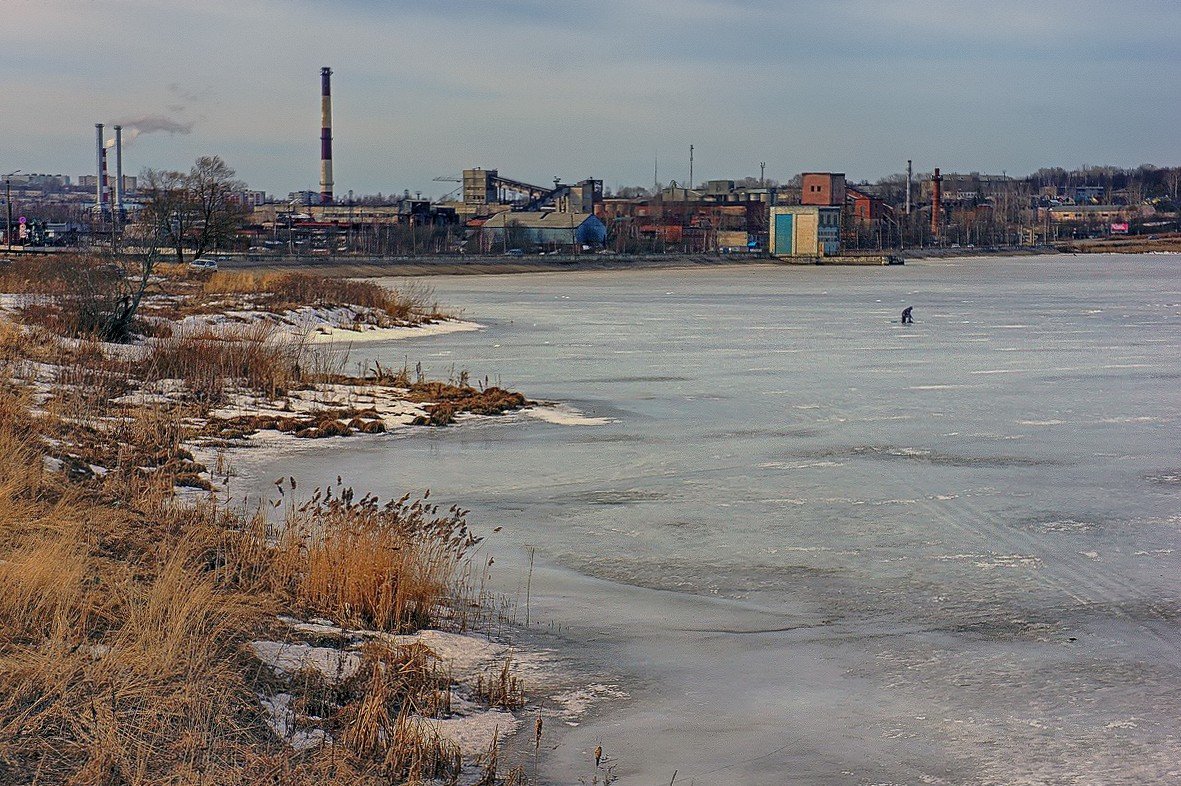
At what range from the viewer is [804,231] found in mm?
162875

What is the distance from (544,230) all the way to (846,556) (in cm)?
13408

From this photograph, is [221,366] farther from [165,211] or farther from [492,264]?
[492,264]

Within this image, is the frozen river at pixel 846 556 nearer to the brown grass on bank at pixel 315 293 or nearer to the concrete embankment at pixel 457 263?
the brown grass on bank at pixel 315 293

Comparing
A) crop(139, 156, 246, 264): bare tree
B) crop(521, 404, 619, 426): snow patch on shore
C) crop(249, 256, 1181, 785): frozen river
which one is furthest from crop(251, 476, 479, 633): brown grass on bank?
crop(139, 156, 246, 264): bare tree

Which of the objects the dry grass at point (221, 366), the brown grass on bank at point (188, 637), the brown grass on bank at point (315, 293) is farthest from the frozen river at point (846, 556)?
the brown grass on bank at point (315, 293)

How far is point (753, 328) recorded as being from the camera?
4431 cm

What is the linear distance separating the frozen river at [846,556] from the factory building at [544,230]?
11326cm

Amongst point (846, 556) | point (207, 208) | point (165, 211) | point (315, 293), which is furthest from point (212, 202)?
point (846, 556)

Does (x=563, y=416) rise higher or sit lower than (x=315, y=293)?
lower

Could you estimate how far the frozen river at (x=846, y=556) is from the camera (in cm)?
779

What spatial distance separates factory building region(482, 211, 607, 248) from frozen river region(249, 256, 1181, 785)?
11326 cm

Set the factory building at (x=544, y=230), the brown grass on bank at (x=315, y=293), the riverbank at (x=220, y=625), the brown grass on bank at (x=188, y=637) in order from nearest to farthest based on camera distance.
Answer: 1. the brown grass on bank at (x=188, y=637)
2. the riverbank at (x=220, y=625)
3. the brown grass on bank at (x=315, y=293)
4. the factory building at (x=544, y=230)

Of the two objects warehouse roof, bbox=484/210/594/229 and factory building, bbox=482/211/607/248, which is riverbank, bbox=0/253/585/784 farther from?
warehouse roof, bbox=484/210/594/229

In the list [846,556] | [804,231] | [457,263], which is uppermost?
[804,231]
